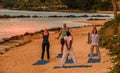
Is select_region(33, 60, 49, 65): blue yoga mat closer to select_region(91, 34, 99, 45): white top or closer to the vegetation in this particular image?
select_region(91, 34, 99, 45): white top

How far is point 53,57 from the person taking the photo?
22.8 metres

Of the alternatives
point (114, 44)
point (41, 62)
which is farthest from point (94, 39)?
point (114, 44)

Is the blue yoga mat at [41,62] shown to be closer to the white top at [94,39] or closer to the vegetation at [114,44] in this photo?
the white top at [94,39]

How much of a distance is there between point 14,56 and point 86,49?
5.24 m

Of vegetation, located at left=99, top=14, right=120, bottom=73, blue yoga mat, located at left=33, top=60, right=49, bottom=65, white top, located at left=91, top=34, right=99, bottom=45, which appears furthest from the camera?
blue yoga mat, located at left=33, top=60, right=49, bottom=65

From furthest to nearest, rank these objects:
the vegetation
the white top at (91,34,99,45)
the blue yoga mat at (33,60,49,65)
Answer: the blue yoga mat at (33,60,49,65) < the white top at (91,34,99,45) < the vegetation

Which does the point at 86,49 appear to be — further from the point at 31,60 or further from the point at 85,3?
the point at 85,3

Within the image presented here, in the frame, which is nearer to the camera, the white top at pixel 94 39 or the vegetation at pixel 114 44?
the vegetation at pixel 114 44

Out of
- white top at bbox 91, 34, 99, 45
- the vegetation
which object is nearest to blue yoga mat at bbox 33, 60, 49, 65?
white top at bbox 91, 34, 99, 45

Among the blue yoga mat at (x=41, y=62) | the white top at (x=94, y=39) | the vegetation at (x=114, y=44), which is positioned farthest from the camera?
the blue yoga mat at (x=41, y=62)

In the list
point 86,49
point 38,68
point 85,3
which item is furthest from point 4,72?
point 85,3

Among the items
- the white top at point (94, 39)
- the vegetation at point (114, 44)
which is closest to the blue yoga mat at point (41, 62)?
the white top at point (94, 39)

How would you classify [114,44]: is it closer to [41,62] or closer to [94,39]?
[94,39]

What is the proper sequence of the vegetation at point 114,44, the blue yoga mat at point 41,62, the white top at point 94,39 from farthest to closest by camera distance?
the blue yoga mat at point 41,62 < the white top at point 94,39 < the vegetation at point 114,44
